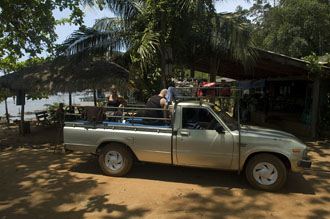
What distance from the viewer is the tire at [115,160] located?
16.8 ft

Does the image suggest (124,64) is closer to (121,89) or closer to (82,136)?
(121,89)

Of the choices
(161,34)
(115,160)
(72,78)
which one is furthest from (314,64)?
(72,78)

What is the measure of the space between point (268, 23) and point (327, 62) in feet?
55.6

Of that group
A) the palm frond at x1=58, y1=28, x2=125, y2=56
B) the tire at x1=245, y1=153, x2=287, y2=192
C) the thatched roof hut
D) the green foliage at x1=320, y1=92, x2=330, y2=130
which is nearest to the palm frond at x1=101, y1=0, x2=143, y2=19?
the palm frond at x1=58, y1=28, x2=125, y2=56

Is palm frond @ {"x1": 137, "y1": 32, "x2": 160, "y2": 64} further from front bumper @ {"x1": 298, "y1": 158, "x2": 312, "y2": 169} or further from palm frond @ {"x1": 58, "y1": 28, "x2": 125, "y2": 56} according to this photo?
front bumper @ {"x1": 298, "y1": 158, "x2": 312, "y2": 169}

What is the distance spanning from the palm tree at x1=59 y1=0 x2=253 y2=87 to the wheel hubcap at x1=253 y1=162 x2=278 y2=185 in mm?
4327

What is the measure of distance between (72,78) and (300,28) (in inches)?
700

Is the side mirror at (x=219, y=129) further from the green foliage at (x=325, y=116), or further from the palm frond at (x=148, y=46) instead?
the green foliage at (x=325, y=116)

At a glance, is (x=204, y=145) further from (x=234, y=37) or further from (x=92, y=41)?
(x=92, y=41)

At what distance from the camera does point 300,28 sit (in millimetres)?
18812

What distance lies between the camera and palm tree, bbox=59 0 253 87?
7.73 meters

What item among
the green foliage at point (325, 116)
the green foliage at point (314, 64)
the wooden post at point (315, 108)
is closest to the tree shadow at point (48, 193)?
the green foliage at point (314, 64)

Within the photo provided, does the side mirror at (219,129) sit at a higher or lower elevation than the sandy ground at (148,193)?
higher

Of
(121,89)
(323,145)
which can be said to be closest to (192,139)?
(121,89)
